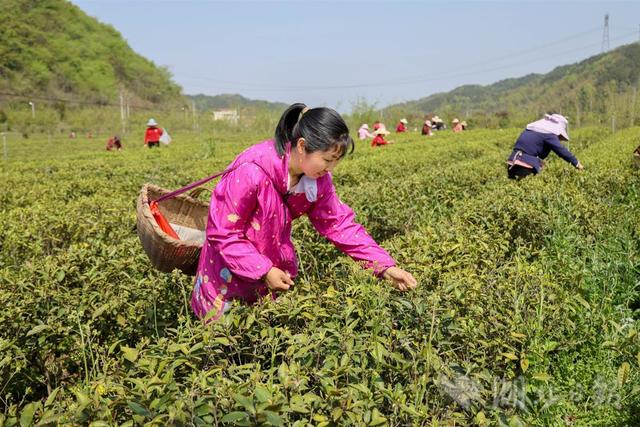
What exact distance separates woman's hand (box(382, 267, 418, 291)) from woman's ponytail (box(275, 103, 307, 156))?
0.81 m

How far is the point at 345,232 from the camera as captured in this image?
8.98 feet

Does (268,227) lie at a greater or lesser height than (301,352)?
greater

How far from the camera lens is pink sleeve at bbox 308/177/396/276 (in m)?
2.65

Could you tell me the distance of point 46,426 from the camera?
1.51m

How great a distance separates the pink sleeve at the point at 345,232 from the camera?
2.65 m

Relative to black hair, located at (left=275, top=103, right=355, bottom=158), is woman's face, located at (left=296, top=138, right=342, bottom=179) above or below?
below

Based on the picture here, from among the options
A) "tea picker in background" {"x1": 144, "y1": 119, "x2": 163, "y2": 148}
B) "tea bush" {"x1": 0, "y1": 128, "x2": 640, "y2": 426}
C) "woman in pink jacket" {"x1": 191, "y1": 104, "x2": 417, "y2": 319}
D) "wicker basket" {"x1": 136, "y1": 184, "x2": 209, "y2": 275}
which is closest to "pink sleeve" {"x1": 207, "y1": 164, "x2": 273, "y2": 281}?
"woman in pink jacket" {"x1": 191, "y1": 104, "x2": 417, "y2": 319}

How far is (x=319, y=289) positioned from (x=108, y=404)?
1307mm

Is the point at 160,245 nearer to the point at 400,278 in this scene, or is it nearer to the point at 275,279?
the point at 275,279

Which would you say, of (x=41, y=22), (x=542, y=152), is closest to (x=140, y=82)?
(x=41, y=22)

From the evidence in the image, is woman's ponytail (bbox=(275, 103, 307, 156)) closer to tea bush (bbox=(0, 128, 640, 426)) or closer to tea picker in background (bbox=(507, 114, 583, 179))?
tea bush (bbox=(0, 128, 640, 426))

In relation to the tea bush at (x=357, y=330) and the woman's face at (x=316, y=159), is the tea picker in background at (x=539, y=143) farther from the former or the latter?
the woman's face at (x=316, y=159)

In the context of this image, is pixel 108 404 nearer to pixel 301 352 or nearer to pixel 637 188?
pixel 301 352

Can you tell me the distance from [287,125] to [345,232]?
2.23 feet
